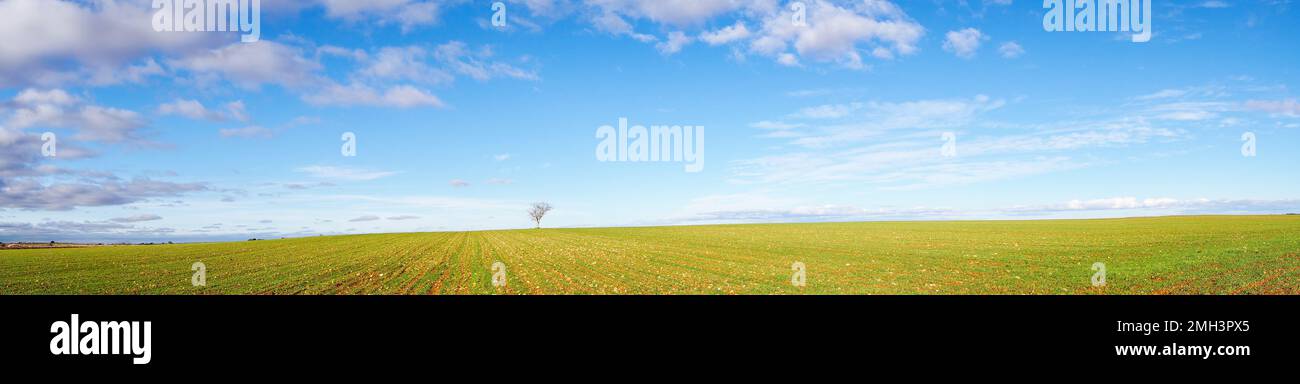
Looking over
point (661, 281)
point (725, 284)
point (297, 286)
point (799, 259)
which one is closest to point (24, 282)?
point (297, 286)

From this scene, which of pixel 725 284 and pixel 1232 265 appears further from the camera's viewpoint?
pixel 1232 265

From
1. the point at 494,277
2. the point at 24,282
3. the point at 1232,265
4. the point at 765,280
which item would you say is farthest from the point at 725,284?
the point at 24,282
